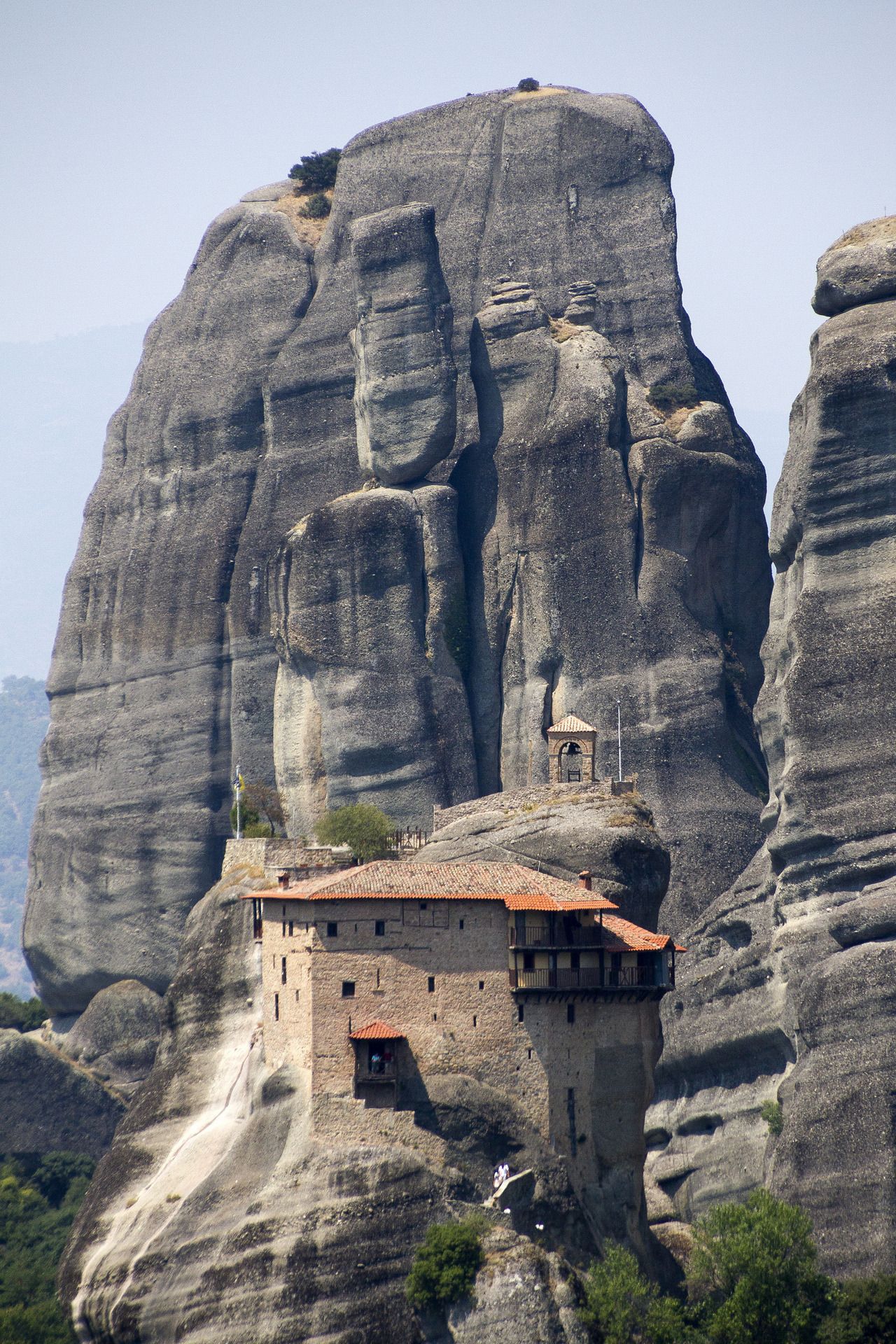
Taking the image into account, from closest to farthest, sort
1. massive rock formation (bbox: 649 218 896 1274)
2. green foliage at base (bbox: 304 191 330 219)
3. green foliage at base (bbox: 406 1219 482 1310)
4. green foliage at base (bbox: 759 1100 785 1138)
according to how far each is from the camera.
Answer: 1. green foliage at base (bbox: 406 1219 482 1310)
2. massive rock formation (bbox: 649 218 896 1274)
3. green foliage at base (bbox: 759 1100 785 1138)
4. green foliage at base (bbox: 304 191 330 219)

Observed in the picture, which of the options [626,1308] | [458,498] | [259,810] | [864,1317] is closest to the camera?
[626,1308]

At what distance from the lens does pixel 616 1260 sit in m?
81.5

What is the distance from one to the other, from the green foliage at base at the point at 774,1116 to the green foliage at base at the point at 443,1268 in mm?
17881

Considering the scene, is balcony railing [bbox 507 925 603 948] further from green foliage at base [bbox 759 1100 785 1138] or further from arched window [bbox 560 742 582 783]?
green foliage at base [bbox 759 1100 785 1138]

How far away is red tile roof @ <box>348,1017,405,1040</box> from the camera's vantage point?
269 ft

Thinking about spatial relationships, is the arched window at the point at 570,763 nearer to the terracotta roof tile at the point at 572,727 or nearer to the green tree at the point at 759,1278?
the terracotta roof tile at the point at 572,727

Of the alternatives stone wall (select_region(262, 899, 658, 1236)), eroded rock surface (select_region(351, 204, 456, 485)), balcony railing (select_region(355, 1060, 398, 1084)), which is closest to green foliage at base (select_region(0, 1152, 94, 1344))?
stone wall (select_region(262, 899, 658, 1236))

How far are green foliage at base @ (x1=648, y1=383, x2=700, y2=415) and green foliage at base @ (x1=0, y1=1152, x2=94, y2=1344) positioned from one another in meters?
38.9

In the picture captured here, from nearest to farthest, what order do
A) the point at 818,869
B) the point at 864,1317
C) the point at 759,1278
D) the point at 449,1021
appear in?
the point at 864,1317
the point at 759,1278
the point at 449,1021
the point at 818,869

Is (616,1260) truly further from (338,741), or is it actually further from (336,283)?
(336,283)

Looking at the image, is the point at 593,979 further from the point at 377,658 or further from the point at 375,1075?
the point at 377,658

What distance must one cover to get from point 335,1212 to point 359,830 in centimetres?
2456

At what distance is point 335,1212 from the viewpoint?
7906 centimetres

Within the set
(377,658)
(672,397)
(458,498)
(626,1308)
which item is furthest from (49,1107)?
(626,1308)
